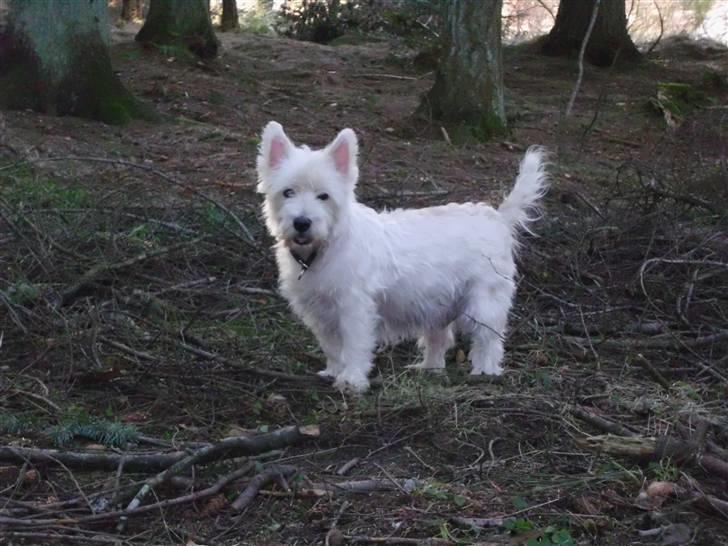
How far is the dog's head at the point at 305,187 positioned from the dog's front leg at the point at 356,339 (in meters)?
0.43

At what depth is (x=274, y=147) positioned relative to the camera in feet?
19.6

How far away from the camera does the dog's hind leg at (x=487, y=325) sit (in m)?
6.29

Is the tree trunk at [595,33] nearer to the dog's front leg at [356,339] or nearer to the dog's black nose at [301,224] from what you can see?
the dog's front leg at [356,339]

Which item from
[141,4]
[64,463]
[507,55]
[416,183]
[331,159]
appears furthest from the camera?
[141,4]

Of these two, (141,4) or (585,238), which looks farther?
(141,4)

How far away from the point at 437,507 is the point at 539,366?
2.32 metres

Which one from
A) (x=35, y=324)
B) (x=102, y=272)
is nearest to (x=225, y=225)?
(x=102, y=272)

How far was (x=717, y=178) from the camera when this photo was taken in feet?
29.1

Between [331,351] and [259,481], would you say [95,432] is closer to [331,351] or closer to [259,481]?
[259,481]

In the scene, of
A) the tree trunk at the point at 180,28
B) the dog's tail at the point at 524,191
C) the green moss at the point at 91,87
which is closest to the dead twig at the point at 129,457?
the dog's tail at the point at 524,191

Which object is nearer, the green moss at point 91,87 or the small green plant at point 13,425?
the small green plant at point 13,425

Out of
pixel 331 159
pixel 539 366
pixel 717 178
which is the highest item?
pixel 331 159

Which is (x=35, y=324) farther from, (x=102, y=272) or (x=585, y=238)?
(x=585, y=238)

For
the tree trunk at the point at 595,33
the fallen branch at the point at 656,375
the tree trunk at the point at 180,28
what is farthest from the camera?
the tree trunk at the point at 595,33
